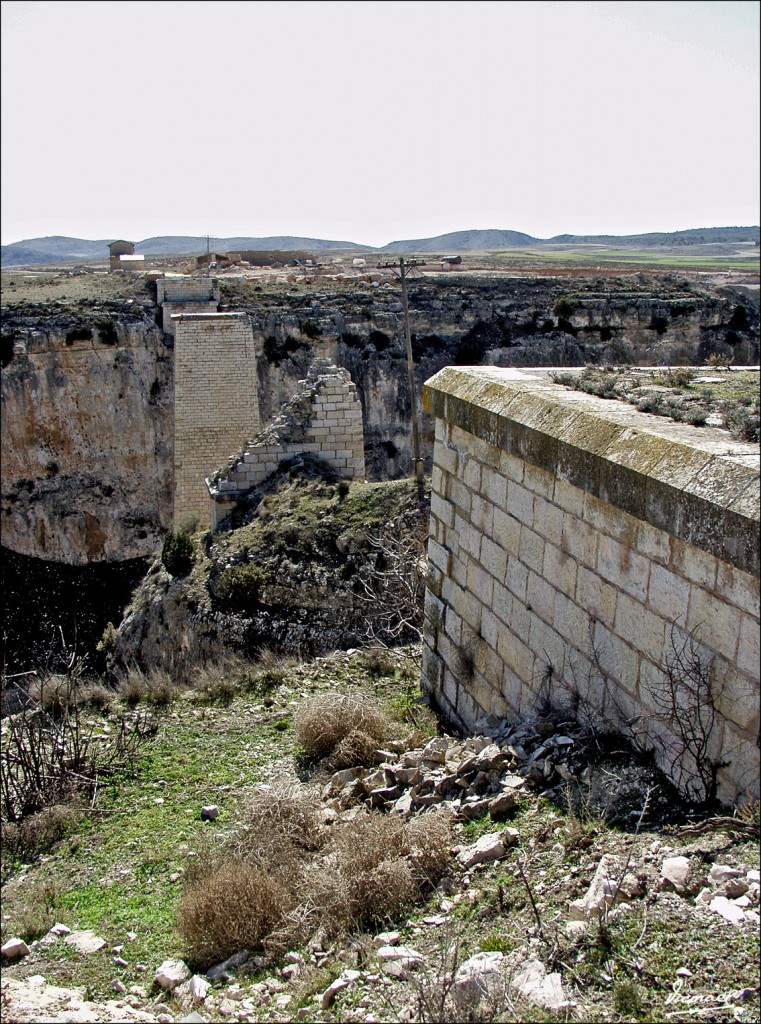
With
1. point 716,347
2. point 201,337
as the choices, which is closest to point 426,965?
point 201,337

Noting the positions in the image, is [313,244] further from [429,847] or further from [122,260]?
[429,847]

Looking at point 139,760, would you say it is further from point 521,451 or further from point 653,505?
point 653,505

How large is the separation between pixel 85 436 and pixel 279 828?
24.5m

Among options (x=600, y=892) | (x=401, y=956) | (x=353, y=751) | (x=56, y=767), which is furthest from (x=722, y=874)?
(x=56, y=767)

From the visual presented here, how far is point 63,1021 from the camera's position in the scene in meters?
3.44

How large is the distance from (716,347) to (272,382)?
17.9m

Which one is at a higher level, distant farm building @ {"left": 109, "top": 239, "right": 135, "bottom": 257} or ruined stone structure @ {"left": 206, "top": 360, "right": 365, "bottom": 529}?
distant farm building @ {"left": 109, "top": 239, "right": 135, "bottom": 257}

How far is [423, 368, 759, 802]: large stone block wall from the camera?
353cm

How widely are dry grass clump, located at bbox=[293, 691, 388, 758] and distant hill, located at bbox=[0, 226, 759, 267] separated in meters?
40.4

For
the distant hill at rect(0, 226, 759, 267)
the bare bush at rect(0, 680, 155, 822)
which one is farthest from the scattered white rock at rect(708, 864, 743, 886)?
the distant hill at rect(0, 226, 759, 267)

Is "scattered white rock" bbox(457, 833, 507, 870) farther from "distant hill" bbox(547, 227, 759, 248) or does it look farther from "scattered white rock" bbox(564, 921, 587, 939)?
"distant hill" bbox(547, 227, 759, 248)

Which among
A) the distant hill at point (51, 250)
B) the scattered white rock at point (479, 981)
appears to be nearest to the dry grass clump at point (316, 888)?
the scattered white rock at point (479, 981)

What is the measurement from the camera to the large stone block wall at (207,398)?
22.0 meters

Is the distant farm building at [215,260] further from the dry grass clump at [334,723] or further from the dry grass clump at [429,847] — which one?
the dry grass clump at [429,847]
